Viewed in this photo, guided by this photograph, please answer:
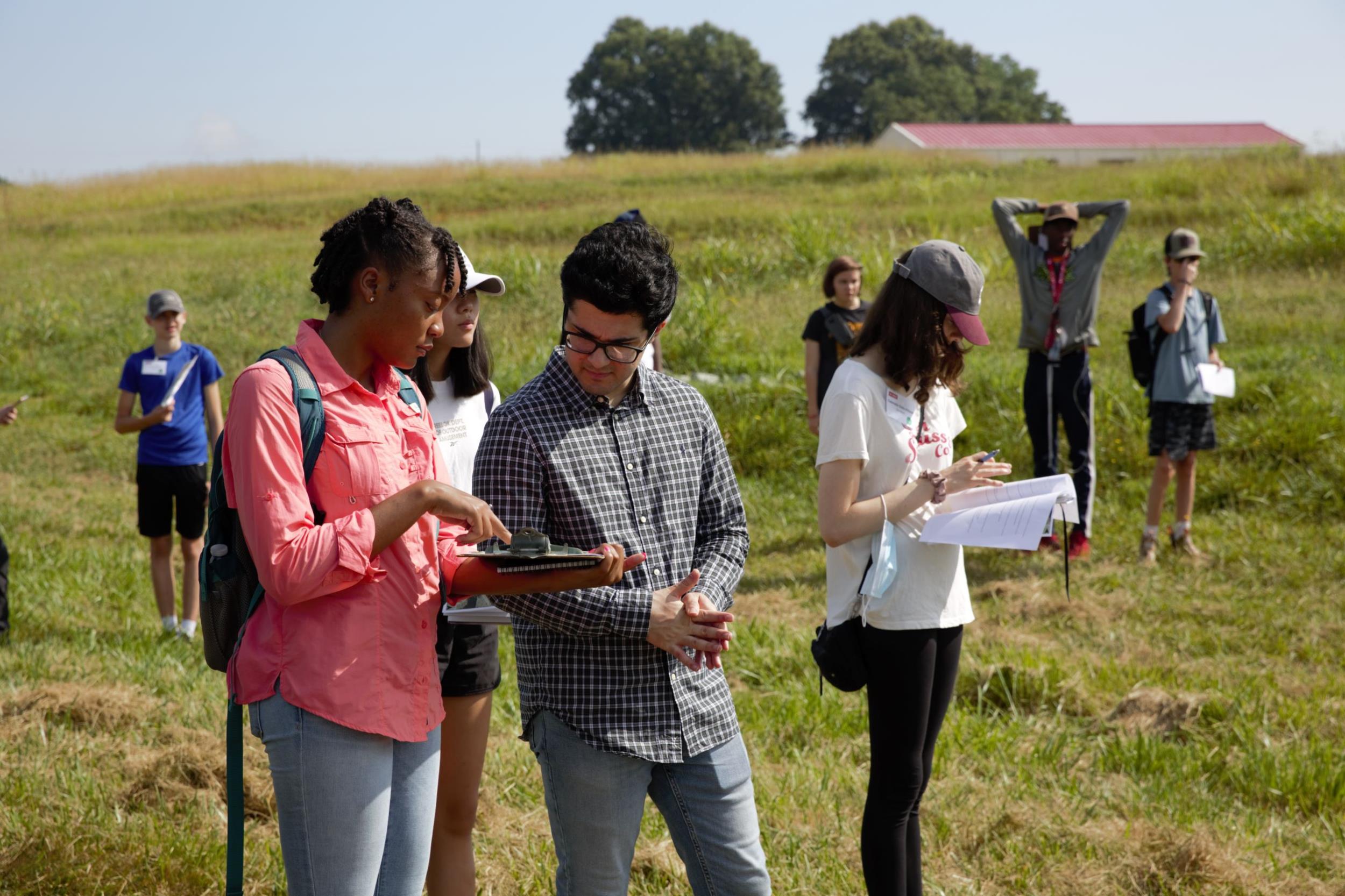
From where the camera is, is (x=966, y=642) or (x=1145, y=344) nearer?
(x=966, y=642)

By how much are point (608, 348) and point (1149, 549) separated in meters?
6.11

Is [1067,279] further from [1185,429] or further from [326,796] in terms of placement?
[326,796]

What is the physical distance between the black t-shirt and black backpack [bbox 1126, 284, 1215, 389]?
69.7 inches

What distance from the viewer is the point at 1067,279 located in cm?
795

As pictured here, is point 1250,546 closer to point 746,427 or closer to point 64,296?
point 746,427

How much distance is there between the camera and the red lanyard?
7918 millimetres

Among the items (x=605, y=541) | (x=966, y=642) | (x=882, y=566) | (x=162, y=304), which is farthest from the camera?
(x=162, y=304)

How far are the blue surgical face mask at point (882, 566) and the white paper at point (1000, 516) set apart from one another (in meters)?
0.11

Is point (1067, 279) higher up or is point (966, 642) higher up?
point (1067, 279)

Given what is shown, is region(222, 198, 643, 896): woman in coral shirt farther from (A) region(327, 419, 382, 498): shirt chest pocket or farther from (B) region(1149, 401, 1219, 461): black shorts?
(B) region(1149, 401, 1219, 461): black shorts

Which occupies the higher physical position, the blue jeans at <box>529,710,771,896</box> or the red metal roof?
the red metal roof

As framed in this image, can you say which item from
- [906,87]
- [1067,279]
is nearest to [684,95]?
[906,87]

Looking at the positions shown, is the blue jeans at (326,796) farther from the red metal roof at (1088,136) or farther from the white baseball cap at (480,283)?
the red metal roof at (1088,136)

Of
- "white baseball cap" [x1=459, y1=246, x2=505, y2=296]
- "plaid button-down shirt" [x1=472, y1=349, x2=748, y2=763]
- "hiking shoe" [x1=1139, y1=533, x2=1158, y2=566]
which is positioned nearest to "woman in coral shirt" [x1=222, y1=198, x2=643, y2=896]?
"plaid button-down shirt" [x1=472, y1=349, x2=748, y2=763]
